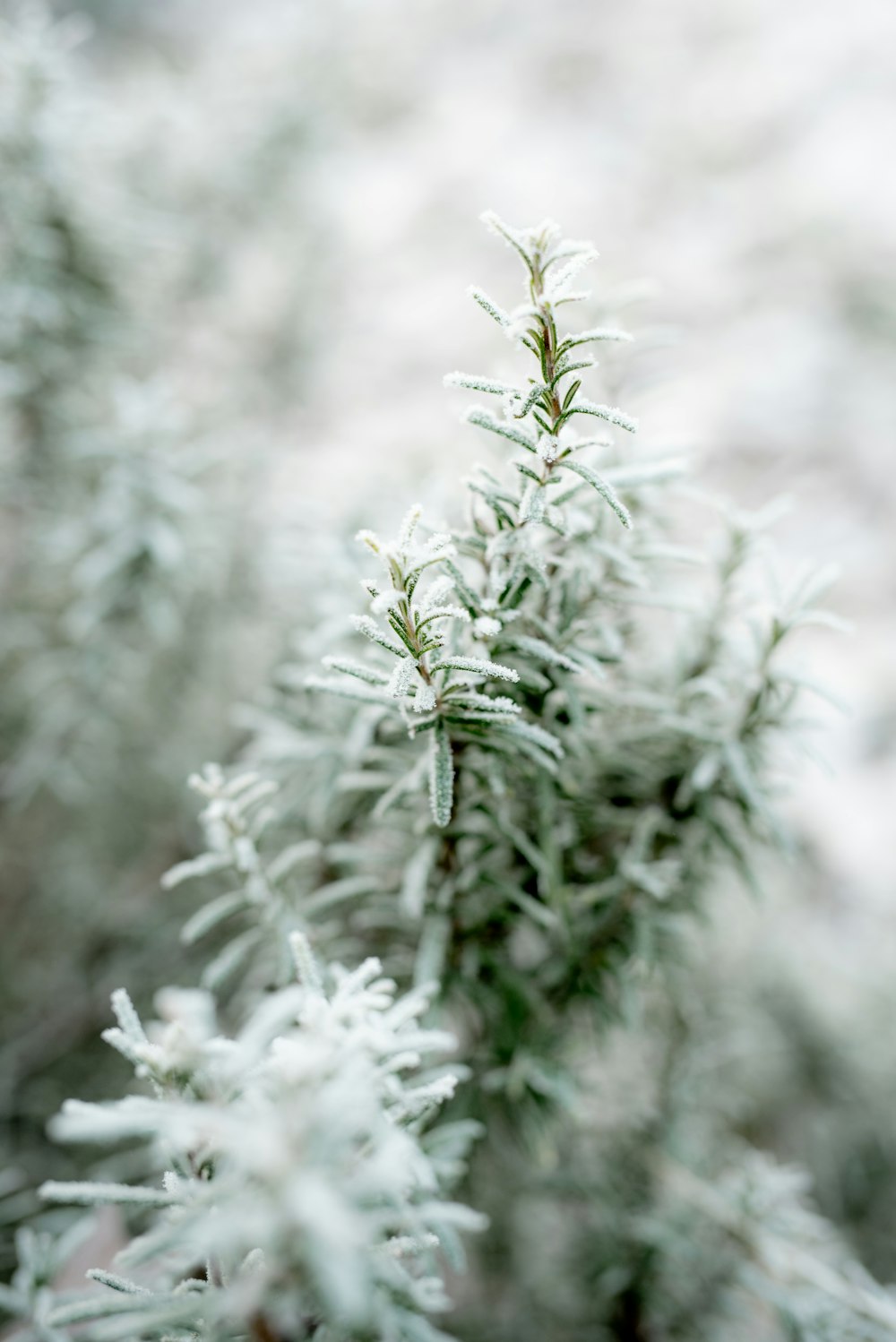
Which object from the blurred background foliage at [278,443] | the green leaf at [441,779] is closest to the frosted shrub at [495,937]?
the green leaf at [441,779]

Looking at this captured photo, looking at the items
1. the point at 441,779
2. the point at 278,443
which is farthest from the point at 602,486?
the point at 278,443

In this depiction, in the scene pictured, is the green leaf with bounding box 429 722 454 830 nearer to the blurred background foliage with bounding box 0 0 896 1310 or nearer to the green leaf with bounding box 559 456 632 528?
the green leaf with bounding box 559 456 632 528

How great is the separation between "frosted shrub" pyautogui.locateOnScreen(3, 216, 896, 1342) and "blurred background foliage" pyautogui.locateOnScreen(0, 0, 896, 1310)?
5.1 inches

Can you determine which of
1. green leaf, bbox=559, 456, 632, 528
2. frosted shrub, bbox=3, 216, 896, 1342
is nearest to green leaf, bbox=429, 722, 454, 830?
frosted shrub, bbox=3, 216, 896, 1342

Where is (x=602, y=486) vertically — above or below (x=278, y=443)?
below

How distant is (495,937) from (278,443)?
93.5 inches

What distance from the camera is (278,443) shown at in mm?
3010

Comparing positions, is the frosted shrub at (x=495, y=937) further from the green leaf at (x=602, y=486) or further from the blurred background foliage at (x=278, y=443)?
the blurred background foliage at (x=278, y=443)

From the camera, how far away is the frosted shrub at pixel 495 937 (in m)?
0.57

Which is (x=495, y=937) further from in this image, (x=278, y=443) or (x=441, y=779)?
(x=278, y=443)

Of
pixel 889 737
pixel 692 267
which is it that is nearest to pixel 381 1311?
pixel 889 737

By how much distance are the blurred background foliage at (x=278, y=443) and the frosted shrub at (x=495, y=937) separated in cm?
13

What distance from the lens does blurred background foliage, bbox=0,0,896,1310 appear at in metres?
1.58

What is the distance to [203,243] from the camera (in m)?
2.16
